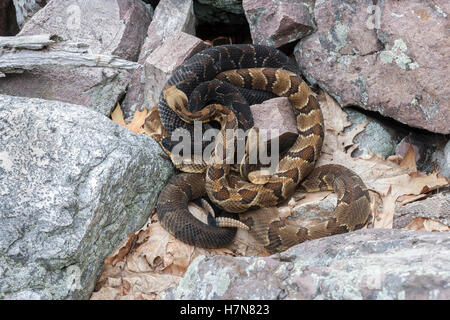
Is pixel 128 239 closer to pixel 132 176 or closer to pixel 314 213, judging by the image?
pixel 132 176

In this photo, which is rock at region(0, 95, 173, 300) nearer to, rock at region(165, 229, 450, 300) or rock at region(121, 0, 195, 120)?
rock at region(165, 229, 450, 300)

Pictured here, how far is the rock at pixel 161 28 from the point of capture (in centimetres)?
582

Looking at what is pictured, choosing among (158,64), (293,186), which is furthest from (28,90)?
(293,186)

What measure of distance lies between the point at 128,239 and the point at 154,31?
3.29 m

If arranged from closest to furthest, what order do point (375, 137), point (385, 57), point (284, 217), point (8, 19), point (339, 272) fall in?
point (339, 272), point (284, 217), point (385, 57), point (375, 137), point (8, 19)

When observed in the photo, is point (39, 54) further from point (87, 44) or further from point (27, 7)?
point (27, 7)

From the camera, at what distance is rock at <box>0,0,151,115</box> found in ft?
18.2

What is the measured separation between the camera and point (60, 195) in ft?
11.8

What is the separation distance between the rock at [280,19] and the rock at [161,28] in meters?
0.93

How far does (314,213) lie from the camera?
15.1 feet

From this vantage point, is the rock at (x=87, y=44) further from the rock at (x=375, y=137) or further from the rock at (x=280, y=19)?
the rock at (x=375, y=137)

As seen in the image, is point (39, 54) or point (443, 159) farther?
point (39, 54)

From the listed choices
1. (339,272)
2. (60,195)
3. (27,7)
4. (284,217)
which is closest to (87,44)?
(27,7)

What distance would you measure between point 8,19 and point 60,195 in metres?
4.97
